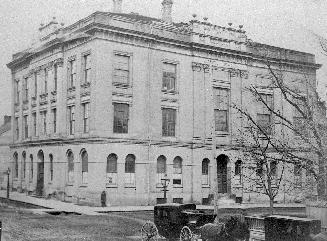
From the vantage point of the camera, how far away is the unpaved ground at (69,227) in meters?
17.0

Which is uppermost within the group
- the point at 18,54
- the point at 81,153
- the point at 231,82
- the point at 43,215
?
the point at 18,54

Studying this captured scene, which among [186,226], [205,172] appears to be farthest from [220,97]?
[186,226]

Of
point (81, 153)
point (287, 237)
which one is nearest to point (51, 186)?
point (81, 153)

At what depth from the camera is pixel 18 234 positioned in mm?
17188

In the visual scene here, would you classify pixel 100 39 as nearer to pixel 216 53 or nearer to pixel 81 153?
pixel 81 153

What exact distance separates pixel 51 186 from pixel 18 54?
1498cm

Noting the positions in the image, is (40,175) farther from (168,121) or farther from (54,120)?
(168,121)

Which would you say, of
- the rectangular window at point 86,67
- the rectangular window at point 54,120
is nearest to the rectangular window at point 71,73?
the rectangular window at point 86,67

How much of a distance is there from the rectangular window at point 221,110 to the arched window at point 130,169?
8231 mm

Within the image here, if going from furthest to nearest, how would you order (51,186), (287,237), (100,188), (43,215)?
(51,186) < (100,188) < (43,215) < (287,237)

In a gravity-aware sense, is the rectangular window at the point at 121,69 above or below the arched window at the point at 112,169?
above

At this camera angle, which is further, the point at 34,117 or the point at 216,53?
the point at 34,117

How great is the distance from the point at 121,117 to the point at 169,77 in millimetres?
5253

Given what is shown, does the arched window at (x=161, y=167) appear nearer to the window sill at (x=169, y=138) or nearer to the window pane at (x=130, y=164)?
the window sill at (x=169, y=138)
